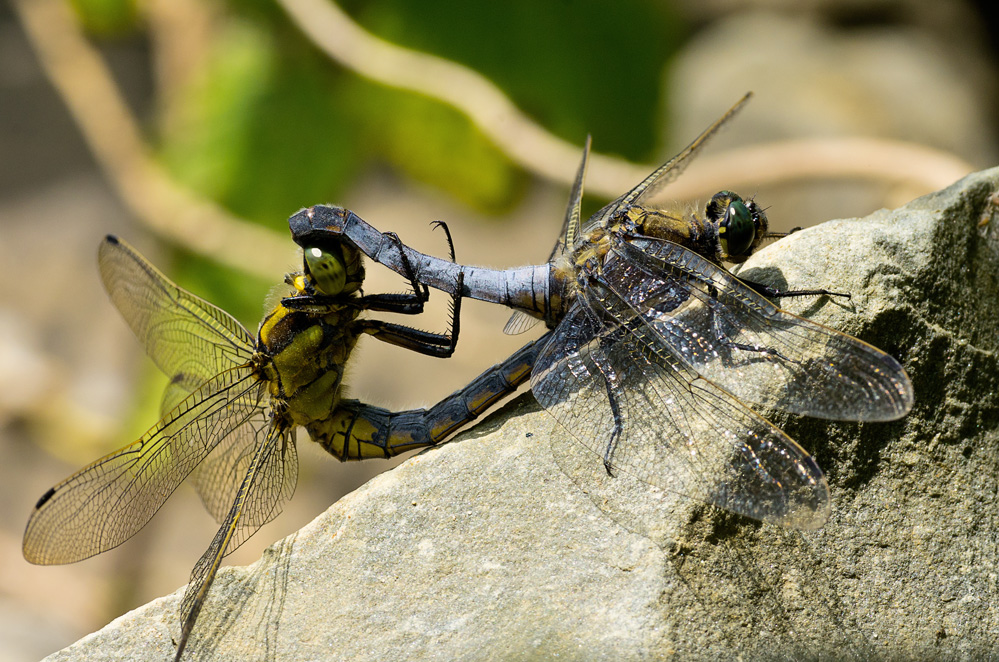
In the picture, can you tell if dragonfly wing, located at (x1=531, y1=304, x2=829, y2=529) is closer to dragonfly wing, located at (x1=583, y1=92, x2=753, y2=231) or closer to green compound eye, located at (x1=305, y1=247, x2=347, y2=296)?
dragonfly wing, located at (x1=583, y1=92, x2=753, y2=231)

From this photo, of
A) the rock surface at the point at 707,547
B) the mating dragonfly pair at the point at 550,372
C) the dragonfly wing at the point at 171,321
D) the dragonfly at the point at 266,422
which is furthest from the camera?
the dragonfly wing at the point at 171,321

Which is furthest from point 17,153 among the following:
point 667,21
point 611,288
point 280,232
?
point 611,288

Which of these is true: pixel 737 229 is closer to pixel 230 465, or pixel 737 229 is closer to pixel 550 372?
pixel 550 372

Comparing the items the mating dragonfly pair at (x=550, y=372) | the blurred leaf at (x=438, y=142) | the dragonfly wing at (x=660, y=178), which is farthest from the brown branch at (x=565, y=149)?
the mating dragonfly pair at (x=550, y=372)

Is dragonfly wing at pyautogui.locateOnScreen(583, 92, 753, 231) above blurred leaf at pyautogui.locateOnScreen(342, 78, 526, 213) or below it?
below

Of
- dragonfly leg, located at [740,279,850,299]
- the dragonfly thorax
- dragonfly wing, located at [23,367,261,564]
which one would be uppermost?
the dragonfly thorax

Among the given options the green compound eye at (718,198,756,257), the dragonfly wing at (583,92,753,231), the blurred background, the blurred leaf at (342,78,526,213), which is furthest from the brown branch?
the green compound eye at (718,198,756,257)

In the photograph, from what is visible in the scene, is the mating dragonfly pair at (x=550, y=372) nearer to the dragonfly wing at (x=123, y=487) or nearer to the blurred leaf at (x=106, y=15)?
the dragonfly wing at (x=123, y=487)

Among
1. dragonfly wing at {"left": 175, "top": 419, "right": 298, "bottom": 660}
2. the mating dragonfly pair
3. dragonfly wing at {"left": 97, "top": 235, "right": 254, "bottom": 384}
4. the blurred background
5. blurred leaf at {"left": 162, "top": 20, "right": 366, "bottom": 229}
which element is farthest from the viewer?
blurred leaf at {"left": 162, "top": 20, "right": 366, "bottom": 229}

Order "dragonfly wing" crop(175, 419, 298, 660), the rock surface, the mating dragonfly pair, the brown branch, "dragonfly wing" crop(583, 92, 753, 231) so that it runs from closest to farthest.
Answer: the rock surface, the mating dragonfly pair, "dragonfly wing" crop(175, 419, 298, 660), "dragonfly wing" crop(583, 92, 753, 231), the brown branch
